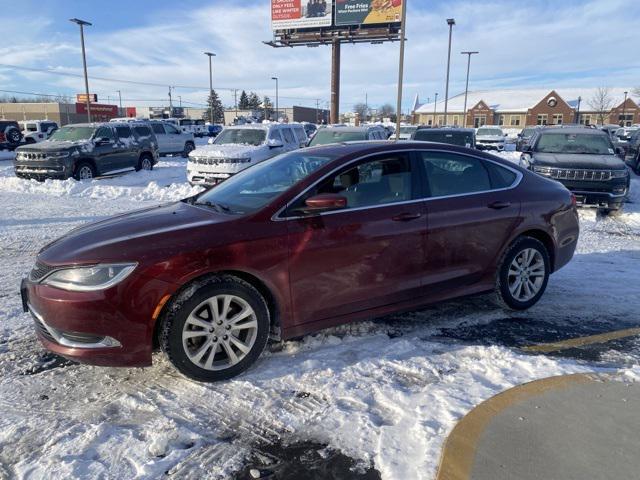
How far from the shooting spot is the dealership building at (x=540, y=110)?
7500 cm

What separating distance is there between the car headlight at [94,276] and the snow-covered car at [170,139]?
21606mm

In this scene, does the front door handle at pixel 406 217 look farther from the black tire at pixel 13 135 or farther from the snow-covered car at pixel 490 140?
the black tire at pixel 13 135

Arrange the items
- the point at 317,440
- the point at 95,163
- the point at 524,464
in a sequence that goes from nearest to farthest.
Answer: the point at 524,464, the point at 317,440, the point at 95,163

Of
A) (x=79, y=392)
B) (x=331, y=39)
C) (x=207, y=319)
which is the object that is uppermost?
(x=331, y=39)

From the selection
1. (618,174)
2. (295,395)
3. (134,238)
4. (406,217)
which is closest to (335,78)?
(618,174)

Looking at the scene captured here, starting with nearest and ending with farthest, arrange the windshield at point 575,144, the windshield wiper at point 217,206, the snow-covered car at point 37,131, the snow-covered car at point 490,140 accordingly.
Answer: the windshield wiper at point 217,206, the windshield at point 575,144, the snow-covered car at point 490,140, the snow-covered car at point 37,131

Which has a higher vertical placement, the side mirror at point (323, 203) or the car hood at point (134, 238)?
the side mirror at point (323, 203)

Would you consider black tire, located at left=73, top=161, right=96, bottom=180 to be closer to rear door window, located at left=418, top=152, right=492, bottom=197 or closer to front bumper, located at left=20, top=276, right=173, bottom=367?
front bumper, located at left=20, top=276, right=173, bottom=367

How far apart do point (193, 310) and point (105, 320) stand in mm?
555

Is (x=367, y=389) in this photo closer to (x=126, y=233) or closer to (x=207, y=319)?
(x=207, y=319)

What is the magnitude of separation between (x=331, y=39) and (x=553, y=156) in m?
35.8

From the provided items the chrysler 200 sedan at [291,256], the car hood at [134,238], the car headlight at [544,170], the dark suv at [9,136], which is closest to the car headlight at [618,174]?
the car headlight at [544,170]

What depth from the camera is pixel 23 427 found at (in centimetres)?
310

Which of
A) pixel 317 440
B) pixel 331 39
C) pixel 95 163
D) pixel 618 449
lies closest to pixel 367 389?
pixel 317 440
